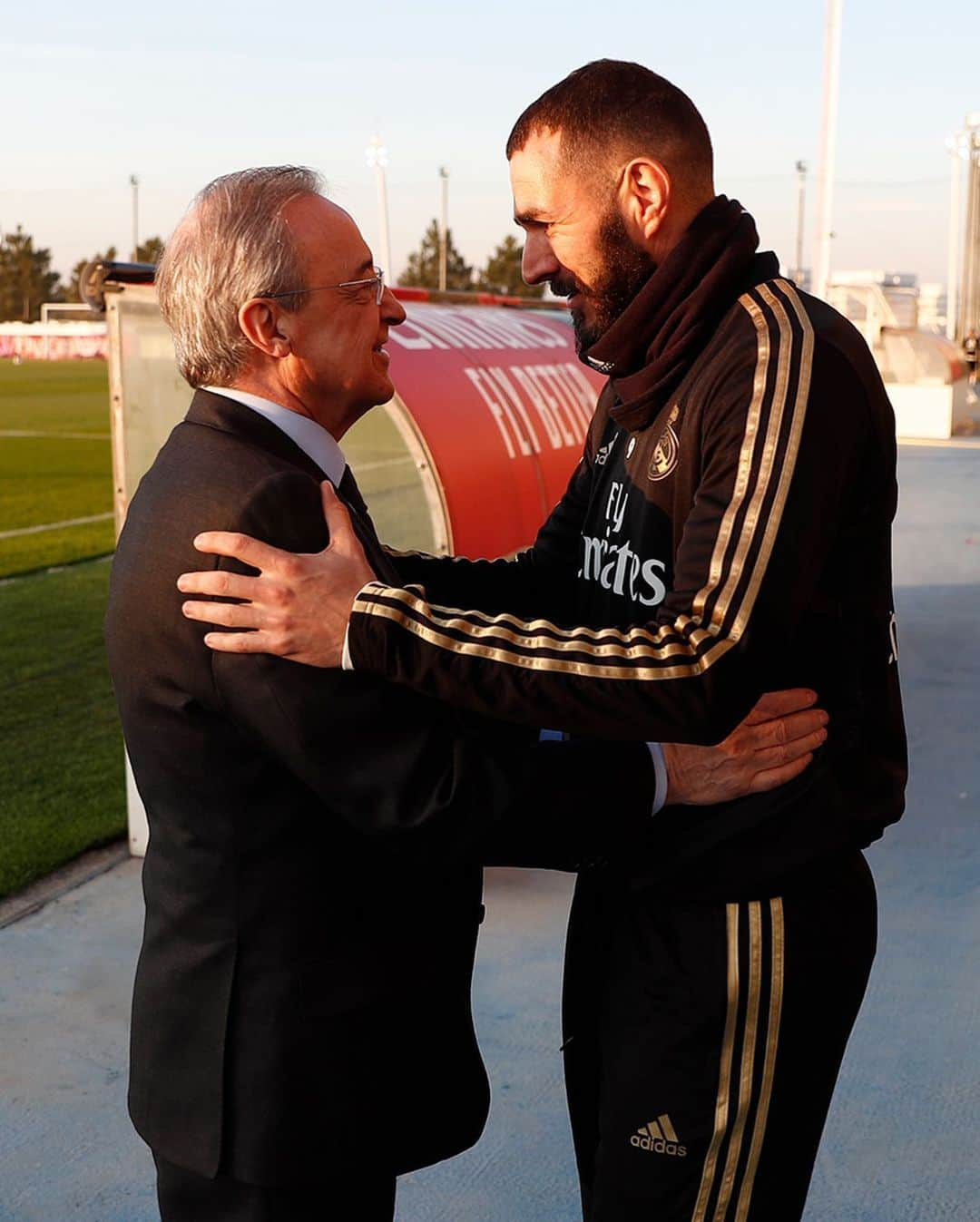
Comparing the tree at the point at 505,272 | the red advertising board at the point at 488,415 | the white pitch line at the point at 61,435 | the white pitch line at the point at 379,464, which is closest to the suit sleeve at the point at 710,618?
the red advertising board at the point at 488,415

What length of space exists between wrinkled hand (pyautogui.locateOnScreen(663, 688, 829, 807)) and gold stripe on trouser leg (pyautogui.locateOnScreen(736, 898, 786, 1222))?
8.1 inches

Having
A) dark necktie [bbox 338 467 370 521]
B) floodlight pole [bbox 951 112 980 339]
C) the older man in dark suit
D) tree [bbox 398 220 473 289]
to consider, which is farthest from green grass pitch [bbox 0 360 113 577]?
tree [bbox 398 220 473 289]

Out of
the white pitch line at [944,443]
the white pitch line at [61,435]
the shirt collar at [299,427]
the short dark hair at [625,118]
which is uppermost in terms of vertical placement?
the short dark hair at [625,118]

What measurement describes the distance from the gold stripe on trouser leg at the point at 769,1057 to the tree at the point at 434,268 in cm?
8247

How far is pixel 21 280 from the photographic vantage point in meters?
92.4

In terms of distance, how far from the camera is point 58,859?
18.2 feet

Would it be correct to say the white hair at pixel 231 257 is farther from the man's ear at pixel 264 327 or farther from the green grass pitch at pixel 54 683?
the green grass pitch at pixel 54 683

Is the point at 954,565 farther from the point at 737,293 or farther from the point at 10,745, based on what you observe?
the point at 737,293

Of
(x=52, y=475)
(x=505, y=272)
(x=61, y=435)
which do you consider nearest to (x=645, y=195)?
(x=52, y=475)

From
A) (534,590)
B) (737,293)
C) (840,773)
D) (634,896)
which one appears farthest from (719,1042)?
(737,293)

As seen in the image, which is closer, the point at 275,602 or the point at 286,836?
the point at 275,602

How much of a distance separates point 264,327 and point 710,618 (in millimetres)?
721

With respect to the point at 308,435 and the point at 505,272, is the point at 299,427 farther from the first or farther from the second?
the point at 505,272

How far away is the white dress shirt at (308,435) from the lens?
6.50 feet
